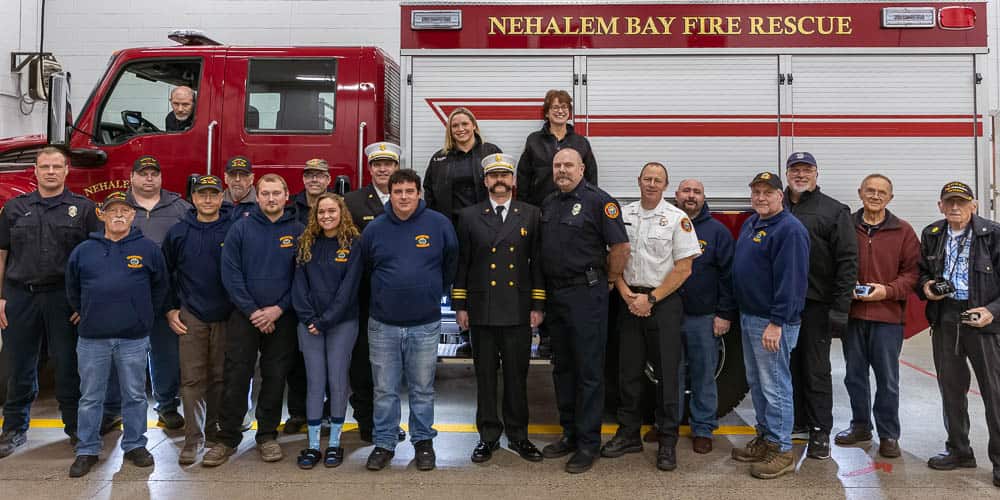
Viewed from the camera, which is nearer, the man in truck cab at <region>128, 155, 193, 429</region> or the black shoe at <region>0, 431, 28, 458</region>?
the black shoe at <region>0, 431, 28, 458</region>

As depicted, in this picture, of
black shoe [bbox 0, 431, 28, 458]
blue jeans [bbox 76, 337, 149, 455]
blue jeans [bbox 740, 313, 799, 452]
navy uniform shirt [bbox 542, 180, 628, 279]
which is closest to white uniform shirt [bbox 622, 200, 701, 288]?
navy uniform shirt [bbox 542, 180, 628, 279]

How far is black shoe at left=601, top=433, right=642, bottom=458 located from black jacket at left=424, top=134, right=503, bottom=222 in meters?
1.86

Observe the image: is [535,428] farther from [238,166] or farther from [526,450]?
[238,166]

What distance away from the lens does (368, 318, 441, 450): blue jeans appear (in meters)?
4.01

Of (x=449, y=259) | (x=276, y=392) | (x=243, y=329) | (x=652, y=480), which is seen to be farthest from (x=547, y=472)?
(x=243, y=329)

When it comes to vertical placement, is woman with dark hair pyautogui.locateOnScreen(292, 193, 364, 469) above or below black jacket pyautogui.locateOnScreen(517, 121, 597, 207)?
below

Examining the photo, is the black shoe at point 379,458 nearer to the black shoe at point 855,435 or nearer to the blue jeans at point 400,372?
the blue jeans at point 400,372

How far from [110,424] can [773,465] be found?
4.52 meters

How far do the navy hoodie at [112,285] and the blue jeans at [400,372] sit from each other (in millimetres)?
1386

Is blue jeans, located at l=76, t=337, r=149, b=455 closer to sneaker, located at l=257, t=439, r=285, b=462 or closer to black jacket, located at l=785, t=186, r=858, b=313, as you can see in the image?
sneaker, located at l=257, t=439, r=285, b=462

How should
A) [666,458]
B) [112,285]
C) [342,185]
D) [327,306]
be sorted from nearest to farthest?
[112,285], [327,306], [666,458], [342,185]

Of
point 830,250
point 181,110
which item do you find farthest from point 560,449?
point 181,110

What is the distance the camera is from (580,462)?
4035 millimetres

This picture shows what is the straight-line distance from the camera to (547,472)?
13.2 ft
